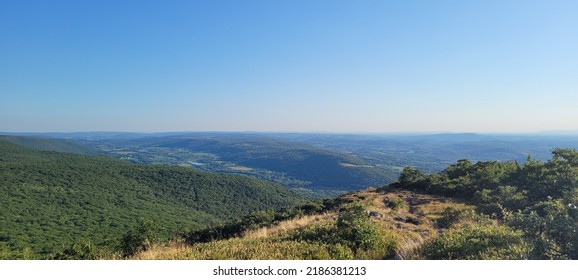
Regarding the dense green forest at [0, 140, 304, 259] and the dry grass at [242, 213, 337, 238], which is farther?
the dense green forest at [0, 140, 304, 259]

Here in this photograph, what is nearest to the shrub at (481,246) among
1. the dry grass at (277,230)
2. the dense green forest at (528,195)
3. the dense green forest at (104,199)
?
the dense green forest at (528,195)

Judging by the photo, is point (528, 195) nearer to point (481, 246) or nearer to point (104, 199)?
point (481, 246)

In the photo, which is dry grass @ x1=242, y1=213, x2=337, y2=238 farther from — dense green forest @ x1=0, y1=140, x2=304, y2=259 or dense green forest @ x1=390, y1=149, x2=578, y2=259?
dense green forest @ x1=0, y1=140, x2=304, y2=259

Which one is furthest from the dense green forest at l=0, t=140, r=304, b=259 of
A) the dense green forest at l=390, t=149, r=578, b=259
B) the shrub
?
the shrub

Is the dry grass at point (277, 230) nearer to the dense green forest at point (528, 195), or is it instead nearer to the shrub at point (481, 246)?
the shrub at point (481, 246)

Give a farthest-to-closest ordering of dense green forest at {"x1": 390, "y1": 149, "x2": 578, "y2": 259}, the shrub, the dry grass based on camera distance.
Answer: the dry grass, dense green forest at {"x1": 390, "y1": 149, "x2": 578, "y2": 259}, the shrub

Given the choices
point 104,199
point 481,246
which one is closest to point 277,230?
point 481,246

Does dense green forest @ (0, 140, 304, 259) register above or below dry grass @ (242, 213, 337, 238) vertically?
below
